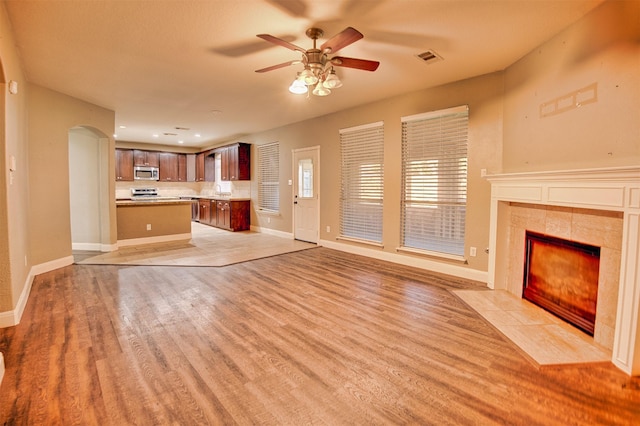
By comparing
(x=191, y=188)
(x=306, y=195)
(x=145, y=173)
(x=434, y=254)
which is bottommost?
(x=434, y=254)

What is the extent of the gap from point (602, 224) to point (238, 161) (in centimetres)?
747

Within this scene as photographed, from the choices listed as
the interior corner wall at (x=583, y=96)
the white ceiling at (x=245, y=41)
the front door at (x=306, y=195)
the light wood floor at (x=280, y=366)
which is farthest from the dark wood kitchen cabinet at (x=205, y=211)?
the interior corner wall at (x=583, y=96)

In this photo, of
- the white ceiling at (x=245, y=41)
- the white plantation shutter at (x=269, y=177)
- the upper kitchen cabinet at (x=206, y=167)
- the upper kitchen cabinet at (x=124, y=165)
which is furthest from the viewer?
the upper kitchen cabinet at (x=206, y=167)

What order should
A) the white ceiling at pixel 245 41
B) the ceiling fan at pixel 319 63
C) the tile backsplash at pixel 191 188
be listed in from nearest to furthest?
the white ceiling at pixel 245 41, the ceiling fan at pixel 319 63, the tile backsplash at pixel 191 188

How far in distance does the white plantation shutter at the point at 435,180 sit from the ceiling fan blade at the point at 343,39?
7.85ft

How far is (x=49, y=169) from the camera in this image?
14.6 feet

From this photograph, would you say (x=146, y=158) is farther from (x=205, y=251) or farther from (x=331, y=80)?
(x=331, y=80)

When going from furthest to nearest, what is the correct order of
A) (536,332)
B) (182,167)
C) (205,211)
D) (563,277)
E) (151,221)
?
1. (182,167)
2. (205,211)
3. (151,221)
4. (563,277)
5. (536,332)

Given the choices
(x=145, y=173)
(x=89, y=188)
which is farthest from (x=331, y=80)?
(x=145, y=173)

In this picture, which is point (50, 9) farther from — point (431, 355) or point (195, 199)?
point (195, 199)

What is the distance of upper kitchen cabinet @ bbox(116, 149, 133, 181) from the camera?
9273mm

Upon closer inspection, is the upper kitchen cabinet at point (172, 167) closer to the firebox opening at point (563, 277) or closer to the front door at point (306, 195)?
the front door at point (306, 195)

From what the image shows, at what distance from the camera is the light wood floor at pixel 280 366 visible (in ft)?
5.53

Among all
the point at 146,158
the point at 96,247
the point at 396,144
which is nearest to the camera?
the point at 396,144
